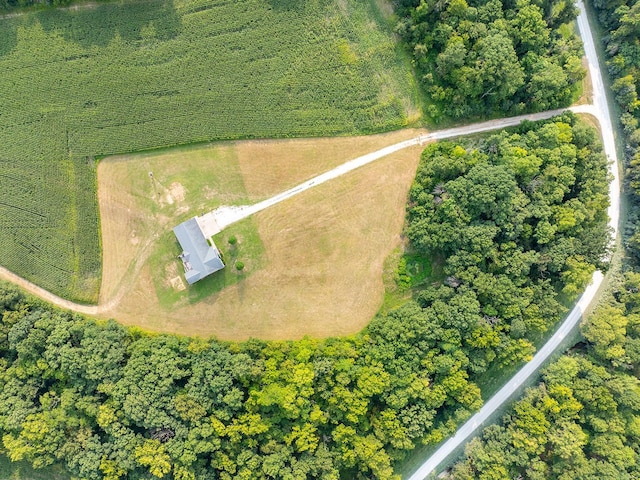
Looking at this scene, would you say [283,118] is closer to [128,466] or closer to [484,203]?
[484,203]

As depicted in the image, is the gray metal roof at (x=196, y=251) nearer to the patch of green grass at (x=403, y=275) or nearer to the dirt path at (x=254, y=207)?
the dirt path at (x=254, y=207)

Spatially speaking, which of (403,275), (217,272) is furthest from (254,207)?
(403,275)

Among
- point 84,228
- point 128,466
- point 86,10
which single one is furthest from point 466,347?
point 86,10

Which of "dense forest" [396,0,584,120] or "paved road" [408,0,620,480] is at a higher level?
"dense forest" [396,0,584,120]

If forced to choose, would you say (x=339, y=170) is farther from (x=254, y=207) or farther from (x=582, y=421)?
(x=582, y=421)

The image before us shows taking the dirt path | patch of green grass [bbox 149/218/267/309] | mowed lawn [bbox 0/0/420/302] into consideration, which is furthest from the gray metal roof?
mowed lawn [bbox 0/0/420/302]

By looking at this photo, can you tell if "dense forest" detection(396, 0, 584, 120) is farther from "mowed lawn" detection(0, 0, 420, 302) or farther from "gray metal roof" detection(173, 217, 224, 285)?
"gray metal roof" detection(173, 217, 224, 285)
